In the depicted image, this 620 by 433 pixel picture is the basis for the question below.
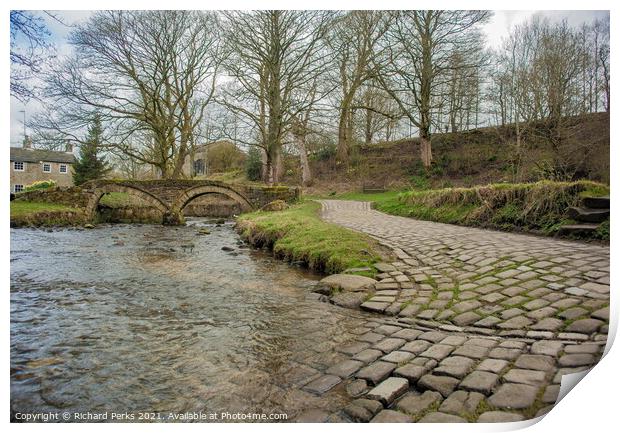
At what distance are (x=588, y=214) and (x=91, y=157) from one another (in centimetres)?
→ 989

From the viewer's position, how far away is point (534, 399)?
6.05ft

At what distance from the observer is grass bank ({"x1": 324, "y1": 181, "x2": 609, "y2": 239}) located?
140 inches

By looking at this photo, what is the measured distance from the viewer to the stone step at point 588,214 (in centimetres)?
289

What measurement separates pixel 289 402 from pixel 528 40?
11.3ft

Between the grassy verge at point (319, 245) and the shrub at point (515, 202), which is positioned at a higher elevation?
the shrub at point (515, 202)

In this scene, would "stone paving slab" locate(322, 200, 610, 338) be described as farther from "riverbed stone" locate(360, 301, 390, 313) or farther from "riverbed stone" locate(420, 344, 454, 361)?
"riverbed stone" locate(420, 344, 454, 361)

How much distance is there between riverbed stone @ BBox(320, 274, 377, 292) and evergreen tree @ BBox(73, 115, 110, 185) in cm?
550

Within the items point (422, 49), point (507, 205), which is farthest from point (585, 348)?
point (507, 205)

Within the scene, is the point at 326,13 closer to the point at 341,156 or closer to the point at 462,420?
the point at 462,420

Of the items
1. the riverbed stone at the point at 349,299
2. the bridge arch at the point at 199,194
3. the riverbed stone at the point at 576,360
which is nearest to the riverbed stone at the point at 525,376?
the riverbed stone at the point at 576,360

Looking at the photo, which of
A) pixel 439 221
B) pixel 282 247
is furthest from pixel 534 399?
pixel 439 221

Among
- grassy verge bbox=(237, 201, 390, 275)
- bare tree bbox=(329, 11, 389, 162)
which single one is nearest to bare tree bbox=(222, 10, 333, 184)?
bare tree bbox=(329, 11, 389, 162)

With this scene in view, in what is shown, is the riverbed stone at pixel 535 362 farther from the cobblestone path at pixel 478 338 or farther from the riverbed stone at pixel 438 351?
the riverbed stone at pixel 438 351

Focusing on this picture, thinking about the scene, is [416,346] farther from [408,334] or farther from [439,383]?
[439,383]
